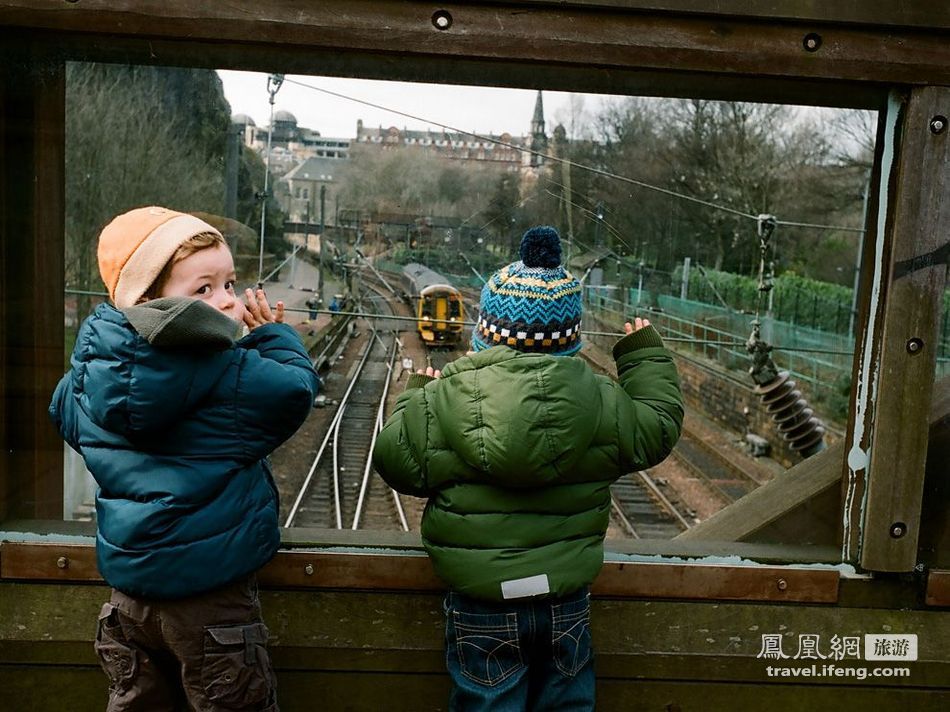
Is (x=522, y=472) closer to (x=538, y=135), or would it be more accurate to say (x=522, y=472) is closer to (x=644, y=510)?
(x=538, y=135)

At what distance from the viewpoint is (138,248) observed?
71.6 inches

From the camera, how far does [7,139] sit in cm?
237

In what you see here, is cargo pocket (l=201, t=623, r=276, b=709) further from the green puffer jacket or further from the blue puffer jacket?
the green puffer jacket

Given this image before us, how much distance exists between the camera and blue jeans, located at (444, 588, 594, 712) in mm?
1945

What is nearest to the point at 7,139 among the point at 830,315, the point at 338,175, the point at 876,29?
the point at 338,175

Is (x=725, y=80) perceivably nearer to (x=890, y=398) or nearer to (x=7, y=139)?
(x=890, y=398)

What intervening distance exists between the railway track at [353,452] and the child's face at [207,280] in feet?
3.31

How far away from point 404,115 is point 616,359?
102 centimetres

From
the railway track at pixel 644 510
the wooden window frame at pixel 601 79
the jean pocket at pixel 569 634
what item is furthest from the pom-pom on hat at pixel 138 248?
the railway track at pixel 644 510

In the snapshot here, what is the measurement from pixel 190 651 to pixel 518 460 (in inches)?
31.2

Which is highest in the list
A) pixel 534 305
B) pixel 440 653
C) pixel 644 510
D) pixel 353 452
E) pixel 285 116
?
pixel 285 116

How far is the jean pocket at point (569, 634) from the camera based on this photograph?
1957 millimetres

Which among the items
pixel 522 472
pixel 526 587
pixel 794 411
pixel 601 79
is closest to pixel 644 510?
pixel 794 411

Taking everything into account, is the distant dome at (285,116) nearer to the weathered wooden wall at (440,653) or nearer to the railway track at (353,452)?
the railway track at (353,452)
